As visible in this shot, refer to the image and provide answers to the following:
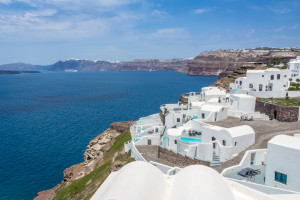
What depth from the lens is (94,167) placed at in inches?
1465

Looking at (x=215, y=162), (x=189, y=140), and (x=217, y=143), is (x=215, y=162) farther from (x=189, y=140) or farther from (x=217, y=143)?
(x=189, y=140)

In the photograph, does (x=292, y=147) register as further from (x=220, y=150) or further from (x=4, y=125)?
(x=4, y=125)

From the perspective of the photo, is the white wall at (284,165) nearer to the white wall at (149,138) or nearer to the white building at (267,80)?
the white wall at (149,138)

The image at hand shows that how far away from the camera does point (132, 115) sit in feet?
241

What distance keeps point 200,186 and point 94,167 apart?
30600 mm

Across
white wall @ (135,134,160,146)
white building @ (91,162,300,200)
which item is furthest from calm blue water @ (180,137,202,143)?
white building @ (91,162,300,200)

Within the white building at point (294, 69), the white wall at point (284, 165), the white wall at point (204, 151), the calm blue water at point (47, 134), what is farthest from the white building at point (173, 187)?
the white building at point (294, 69)

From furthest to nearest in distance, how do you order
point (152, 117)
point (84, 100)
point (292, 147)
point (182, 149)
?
1. point (84, 100)
2. point (152, 117)
3. point (182, 149)
4. point (292, 147)

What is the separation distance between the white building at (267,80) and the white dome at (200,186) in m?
33.7

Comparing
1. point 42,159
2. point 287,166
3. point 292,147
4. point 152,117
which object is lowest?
point 42,159

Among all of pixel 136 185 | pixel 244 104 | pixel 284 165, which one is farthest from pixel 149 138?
pixel 136 185

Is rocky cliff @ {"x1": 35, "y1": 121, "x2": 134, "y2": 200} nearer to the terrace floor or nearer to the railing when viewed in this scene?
the railing

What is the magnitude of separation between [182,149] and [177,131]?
3.48 meters

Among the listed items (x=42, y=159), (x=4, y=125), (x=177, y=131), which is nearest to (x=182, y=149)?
(x=177, y=131)
